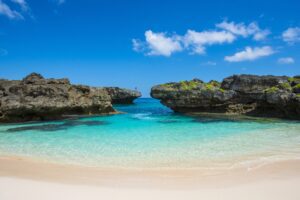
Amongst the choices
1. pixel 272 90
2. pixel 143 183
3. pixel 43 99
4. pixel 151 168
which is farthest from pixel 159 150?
pixel 272 90

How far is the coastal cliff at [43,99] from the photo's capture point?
876 inches

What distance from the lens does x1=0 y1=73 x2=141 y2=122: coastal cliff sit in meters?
22.2

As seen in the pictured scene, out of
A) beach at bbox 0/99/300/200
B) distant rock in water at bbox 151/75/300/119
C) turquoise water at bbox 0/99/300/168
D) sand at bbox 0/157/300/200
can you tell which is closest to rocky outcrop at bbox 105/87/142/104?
distant rock in water at bbox 151/75/300/119

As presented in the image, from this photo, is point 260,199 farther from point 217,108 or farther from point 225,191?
point 217,108

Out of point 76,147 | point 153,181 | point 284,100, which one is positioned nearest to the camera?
point 153,181

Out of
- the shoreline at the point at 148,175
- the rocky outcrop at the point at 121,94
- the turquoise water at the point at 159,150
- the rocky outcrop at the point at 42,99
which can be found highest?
the rocky outcrop at the point at 121,94

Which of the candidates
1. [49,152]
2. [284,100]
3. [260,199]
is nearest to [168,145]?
[49,152]

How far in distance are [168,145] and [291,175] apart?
5578 millimetres

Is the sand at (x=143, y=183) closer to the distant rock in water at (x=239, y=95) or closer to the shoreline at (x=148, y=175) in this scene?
the shoreline at (x=148, y=175)

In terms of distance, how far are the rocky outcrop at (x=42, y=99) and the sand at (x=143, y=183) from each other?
49.9 feet

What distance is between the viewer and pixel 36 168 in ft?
27.2

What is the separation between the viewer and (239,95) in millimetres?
28219

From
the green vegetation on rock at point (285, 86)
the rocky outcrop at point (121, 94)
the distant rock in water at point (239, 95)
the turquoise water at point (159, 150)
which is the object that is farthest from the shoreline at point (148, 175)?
the rocky outcrop at point (121, 94)

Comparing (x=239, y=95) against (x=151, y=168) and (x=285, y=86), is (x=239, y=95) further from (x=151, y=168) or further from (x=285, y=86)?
(x=151, y=168)
